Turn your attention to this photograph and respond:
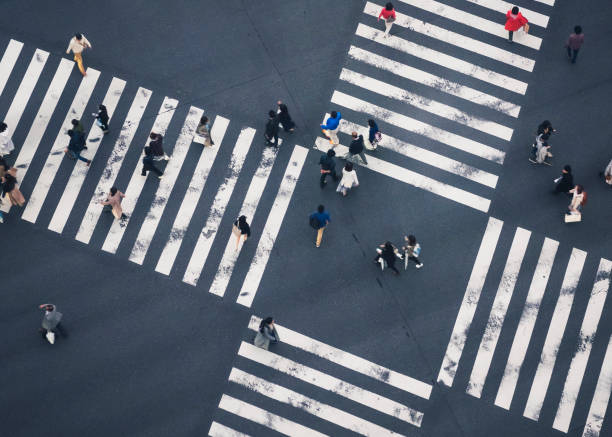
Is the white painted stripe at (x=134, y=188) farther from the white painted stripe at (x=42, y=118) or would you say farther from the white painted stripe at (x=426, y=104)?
the white painted stripe at (x=426, y=104)

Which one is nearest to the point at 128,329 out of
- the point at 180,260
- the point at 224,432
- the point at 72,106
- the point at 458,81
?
the point at 180,260

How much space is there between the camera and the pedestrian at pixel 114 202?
25.7 metres

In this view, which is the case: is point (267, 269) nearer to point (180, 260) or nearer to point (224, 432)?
point (180, 260)

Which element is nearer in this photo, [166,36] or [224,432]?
[224,432]

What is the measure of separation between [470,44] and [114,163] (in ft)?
41.8

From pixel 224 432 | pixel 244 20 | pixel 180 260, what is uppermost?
pixel 244 20

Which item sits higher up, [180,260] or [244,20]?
[244,20]

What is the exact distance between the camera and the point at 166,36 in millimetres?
28312

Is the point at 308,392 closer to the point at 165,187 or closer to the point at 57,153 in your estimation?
the point at 165,187

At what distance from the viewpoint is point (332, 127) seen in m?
26.7

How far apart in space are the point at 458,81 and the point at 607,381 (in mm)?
10875

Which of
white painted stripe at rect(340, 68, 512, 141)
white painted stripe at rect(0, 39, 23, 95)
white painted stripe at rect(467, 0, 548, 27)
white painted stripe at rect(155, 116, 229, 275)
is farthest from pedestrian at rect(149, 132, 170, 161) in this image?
white painted stripe at rect(467, 0, 548, 27)

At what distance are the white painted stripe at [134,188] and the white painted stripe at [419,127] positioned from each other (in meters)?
5.58

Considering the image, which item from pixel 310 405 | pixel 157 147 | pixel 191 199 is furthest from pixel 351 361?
pixel 157 147
